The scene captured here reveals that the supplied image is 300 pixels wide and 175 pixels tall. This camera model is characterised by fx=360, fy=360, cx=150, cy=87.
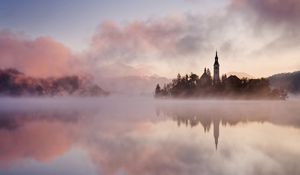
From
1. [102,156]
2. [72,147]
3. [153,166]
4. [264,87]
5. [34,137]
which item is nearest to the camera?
[153,166]

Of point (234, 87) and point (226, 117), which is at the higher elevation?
point (234, 87)

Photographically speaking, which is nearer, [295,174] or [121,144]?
[295,174]

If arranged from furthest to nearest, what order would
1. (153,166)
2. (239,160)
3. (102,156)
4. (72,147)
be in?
1. (72,147)
2. (102,156)
3. (239,160)
4. (153,166)

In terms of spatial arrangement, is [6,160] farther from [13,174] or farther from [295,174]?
[295,174]

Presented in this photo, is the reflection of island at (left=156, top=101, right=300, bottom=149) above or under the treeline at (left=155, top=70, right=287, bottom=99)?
under

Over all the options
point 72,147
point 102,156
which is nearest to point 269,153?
point 102,156

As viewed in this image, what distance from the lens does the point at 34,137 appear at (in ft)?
133

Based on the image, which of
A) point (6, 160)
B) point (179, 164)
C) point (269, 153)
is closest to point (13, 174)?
point (6, 160)

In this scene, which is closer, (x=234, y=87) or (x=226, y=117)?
(x=226, y=117)

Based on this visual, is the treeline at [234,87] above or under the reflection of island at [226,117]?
above

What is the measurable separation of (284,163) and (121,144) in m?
15.0

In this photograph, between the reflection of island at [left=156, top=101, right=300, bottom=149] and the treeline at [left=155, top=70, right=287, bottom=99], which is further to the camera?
the treeline at [left=155, top=70, right=287, bottom=99]

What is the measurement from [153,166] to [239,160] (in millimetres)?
6361

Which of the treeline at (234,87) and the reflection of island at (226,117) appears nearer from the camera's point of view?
the reflection of island at (226,117)
